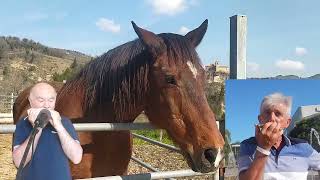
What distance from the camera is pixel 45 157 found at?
2471mm

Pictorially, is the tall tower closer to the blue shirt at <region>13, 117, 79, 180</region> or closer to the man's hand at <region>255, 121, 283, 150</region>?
the man's hand at <region>255, 121, 283, 150</region>

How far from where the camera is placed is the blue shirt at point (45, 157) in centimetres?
245

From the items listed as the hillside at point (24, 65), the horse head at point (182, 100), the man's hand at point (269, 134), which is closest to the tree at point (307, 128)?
the man's hand at point (269, 134)

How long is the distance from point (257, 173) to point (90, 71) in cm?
182

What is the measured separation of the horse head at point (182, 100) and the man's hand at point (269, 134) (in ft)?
1.29

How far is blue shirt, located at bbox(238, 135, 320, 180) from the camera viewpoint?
2.90 m

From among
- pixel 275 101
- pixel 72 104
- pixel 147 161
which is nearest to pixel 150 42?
pixel 72 104

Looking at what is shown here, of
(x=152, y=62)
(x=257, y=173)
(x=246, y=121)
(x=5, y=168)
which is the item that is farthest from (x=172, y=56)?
(x=5, y=168)

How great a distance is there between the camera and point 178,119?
3.34 meters

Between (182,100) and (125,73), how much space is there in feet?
2.07

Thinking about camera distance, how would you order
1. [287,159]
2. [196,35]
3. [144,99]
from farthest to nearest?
[196,35] < [144,99] < [287,159]

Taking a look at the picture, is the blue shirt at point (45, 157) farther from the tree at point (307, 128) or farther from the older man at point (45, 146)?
the tree at point (307, 128)

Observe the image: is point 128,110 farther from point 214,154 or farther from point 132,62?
point 214,154

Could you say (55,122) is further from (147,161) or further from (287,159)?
(147,161)
